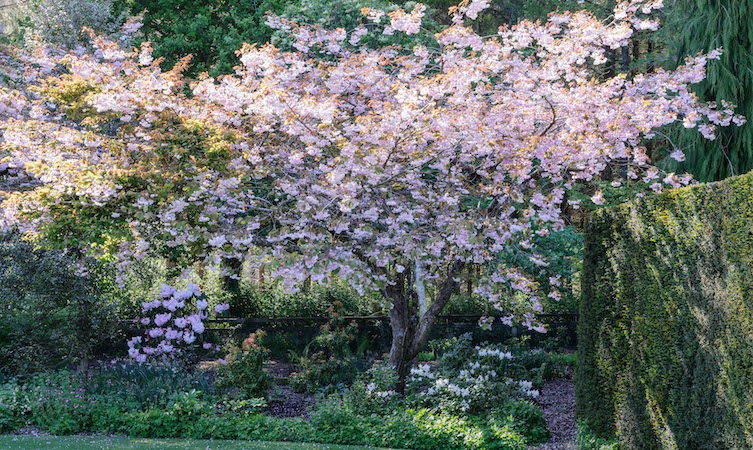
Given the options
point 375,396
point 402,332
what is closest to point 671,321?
point 375,396

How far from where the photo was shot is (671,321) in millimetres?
5164

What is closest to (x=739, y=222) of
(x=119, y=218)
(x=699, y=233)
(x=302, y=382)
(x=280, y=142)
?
(x=699, y=233)

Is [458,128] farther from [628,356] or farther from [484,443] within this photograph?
[484,443]

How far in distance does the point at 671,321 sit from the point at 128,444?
17.6 feet

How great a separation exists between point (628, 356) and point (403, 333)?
388 centimetres

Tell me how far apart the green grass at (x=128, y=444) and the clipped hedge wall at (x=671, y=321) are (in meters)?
2.68

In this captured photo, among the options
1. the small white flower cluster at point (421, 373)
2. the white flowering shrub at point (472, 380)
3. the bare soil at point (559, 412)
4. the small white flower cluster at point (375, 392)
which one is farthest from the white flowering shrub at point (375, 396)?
the bare soil at point (559, 412)

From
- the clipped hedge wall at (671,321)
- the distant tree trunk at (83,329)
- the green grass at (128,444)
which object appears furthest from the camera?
the distant tree trunk at (83,329)

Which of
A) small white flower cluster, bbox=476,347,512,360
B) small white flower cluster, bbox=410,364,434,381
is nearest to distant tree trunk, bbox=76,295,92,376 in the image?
small white flower cluster, bbox=410,364,434,381

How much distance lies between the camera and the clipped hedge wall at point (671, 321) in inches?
171

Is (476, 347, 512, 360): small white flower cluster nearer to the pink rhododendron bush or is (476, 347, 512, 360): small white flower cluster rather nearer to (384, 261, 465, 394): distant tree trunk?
(384, 261, 465, 394): distant tree trunk

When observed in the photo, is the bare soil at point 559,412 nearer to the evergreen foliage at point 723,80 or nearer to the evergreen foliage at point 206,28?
the evergreen foliage at point 723,80

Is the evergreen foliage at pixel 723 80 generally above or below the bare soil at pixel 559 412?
above

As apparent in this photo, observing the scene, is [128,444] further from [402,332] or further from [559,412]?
[559,412]
